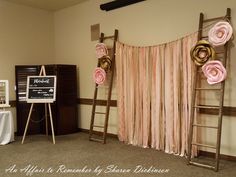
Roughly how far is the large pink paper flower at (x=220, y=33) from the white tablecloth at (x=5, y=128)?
3649 millimetres

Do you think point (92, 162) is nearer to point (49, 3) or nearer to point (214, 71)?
point (214, 71)

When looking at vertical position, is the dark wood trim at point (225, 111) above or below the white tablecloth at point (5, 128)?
above

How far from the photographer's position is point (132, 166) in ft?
11.6

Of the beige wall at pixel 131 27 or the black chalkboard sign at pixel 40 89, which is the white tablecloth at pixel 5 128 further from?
the beige wall at pixel 131 27

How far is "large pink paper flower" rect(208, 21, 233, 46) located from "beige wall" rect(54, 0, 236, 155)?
1.02 feet

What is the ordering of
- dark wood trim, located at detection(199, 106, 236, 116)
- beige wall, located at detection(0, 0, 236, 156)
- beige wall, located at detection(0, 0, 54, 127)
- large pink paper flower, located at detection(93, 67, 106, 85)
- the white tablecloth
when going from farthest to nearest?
beige wall, located at detection(0, 0, 54, 127) < large pink paper flower, located at detection(93, 67, 106, 85) < the white tablecloth < beige wall, located at detection(0, 0, 236, 156) < dark wood trim, located at detection(199, 106, 236, 116)

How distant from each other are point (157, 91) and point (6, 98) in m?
2.78

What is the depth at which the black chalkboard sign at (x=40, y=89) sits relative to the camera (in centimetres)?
500

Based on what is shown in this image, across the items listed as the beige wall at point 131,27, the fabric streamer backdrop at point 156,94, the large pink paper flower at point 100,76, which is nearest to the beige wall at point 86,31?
the beige wall at point 131,27

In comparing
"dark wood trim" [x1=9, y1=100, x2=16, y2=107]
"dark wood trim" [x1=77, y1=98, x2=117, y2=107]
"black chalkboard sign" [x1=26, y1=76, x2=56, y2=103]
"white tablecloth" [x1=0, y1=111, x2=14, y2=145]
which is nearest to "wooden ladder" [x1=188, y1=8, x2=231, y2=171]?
"dark wood trim" [x1=77, y1=98, x2=117, y2=107]

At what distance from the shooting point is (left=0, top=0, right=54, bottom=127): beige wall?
5449 millimetres

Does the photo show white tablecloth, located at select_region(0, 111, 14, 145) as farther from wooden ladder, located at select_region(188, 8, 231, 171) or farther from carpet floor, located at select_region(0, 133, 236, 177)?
wooden ladder, located at select_region(188, 8, 231, 171)

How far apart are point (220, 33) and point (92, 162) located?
2443 mm

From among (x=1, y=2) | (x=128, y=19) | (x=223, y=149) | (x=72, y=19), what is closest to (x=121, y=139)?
(x=223, y=149)
